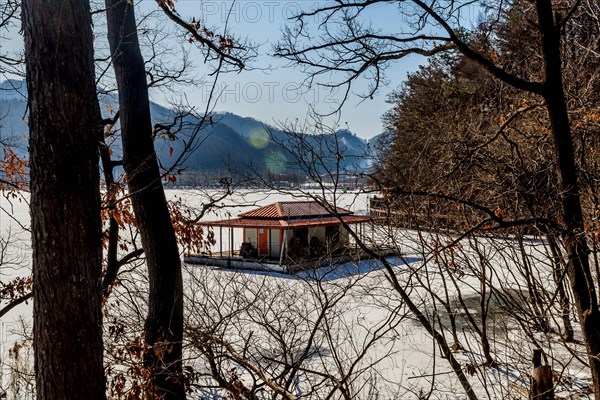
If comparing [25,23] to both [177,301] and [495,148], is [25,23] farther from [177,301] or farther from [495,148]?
[495,148]

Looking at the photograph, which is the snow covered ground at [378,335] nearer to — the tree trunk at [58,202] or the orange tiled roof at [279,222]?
the tree trunk at [58,202]

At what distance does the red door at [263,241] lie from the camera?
23109mm

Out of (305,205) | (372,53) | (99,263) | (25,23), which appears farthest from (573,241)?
(305,205)

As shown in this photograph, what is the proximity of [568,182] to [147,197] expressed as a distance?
4364 millimetres

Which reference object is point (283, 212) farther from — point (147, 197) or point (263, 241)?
point (147, 197)

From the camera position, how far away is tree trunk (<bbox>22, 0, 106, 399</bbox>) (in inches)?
110

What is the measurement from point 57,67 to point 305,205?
23.6 m

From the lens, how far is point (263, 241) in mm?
23219

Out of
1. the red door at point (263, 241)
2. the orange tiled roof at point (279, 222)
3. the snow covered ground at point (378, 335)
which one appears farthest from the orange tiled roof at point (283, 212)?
the snow covered ground at point (378, 335)

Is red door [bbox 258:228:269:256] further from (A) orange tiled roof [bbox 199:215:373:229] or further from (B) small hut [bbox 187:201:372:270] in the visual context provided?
(A) orange tiled roof [bbox 199:215:373:229]

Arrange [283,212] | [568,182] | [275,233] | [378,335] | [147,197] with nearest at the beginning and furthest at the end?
[568,182], [147,197], [378,335], [275,233], [283,212]

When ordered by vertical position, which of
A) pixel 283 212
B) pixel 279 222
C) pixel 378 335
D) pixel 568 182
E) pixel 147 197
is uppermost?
pixel 283 212

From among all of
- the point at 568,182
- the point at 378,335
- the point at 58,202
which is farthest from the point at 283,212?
the point at 58,202

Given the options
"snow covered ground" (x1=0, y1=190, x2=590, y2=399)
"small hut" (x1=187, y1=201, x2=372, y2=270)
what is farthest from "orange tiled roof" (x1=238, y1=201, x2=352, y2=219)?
"snow covered ground" (x1=0, y1=190, x2=590, y2=399)
